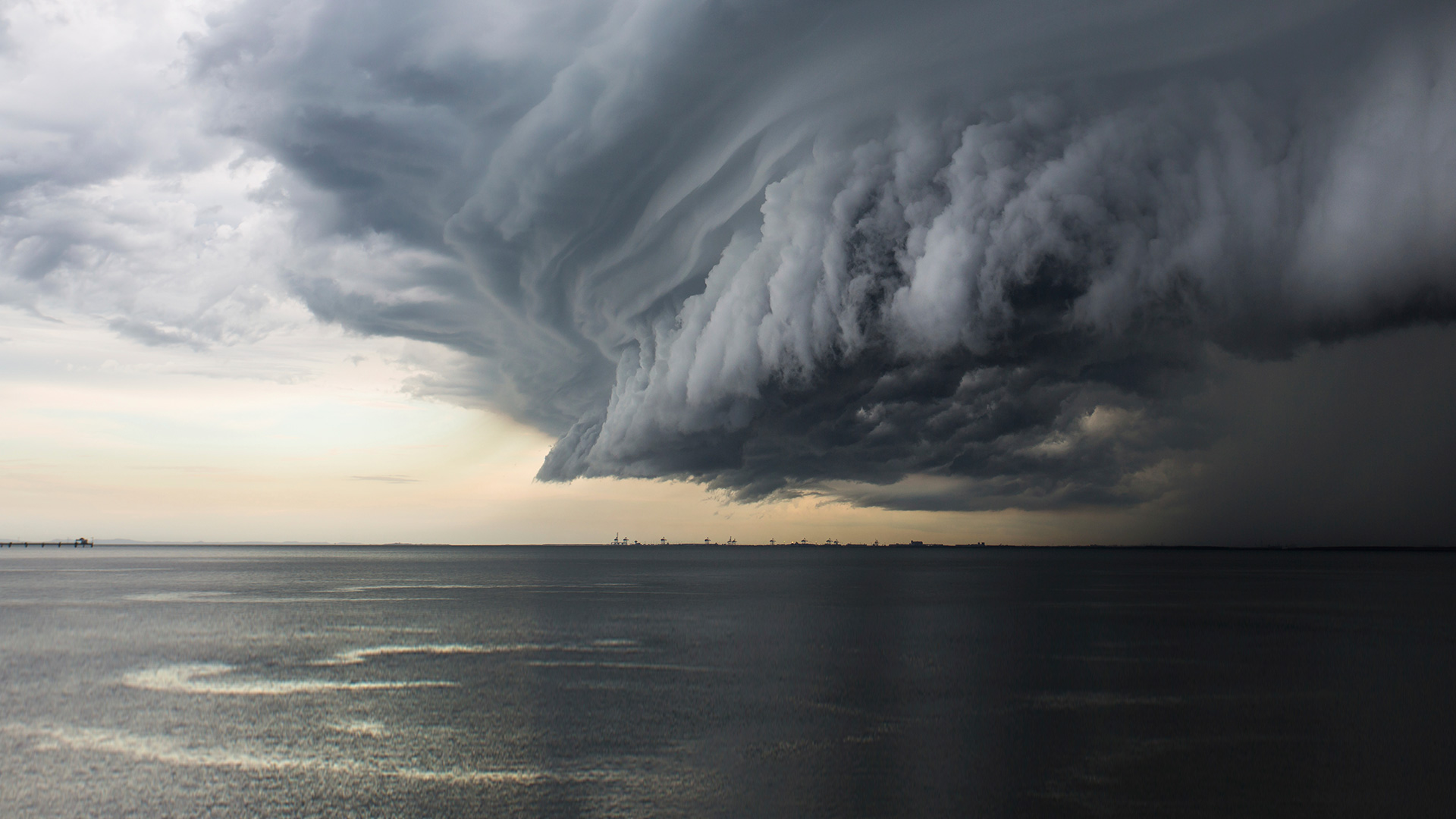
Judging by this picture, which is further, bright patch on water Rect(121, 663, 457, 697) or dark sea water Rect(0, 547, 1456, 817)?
bright patch on water Rect(121, 663, 457, 697)

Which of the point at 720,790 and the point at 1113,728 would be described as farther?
the point at 1113,728

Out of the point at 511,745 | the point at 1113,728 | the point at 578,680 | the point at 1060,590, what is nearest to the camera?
the point at 511,745

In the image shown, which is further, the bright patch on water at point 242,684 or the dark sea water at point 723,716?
the bright patch on water at point 242,684

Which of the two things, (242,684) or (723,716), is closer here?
(723,716)

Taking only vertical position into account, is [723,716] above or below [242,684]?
above

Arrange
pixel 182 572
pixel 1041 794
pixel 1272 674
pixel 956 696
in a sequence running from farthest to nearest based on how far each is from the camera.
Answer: pixel 182 572
pixel 1272 674
pixel 956 696
pixel 1041 794

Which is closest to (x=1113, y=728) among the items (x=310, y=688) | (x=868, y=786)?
(x=868, y=786)

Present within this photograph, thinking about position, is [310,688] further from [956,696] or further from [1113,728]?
[1113,728]

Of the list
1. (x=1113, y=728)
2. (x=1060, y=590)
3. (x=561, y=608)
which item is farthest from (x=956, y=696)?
(x=1060, y=590)
